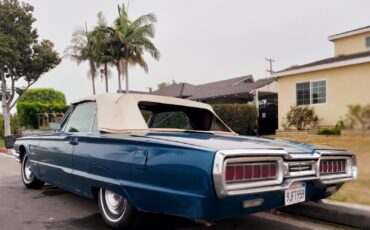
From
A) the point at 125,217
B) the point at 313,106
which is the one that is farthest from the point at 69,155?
the point at 313,106

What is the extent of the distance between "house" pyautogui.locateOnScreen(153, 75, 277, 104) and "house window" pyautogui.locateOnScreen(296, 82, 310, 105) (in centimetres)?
443

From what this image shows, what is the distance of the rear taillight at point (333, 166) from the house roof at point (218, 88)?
1966 cm

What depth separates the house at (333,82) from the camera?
50.5ft

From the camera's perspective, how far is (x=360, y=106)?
14.9 meters

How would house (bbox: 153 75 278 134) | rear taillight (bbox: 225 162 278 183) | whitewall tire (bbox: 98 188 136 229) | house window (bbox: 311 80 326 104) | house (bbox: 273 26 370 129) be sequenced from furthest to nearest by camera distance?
1. house (bbox: 153 75 278 134)
2. house window (bbox: 311 80 326 104)
3. house (bbox: 273 26 370 129)
4. whitewall tire (bbox: 98 188 136 229)
5. rear taillight (bbox: 225 162 278 183)

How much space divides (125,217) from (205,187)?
4.27 feet

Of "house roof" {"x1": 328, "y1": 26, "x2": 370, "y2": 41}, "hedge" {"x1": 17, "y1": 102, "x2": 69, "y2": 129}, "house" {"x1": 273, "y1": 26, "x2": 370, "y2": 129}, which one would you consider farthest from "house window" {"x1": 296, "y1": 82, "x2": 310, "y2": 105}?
"hedge" {"x1": 17, "y1": 102, "x2": 69, "y2": 129}

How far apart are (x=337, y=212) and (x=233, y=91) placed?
69.7 ft

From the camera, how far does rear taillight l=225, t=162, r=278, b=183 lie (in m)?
2.81

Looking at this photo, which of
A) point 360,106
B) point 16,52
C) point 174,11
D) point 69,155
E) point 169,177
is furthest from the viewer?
point 16,52

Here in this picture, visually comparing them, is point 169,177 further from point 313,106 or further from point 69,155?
point 313,106

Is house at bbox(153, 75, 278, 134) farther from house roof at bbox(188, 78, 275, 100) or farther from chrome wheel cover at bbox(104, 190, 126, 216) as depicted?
chrome wheel cover at bbox(104, 190, 126, 216)

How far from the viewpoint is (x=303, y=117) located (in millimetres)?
16828

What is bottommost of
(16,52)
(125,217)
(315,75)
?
(125,217)
